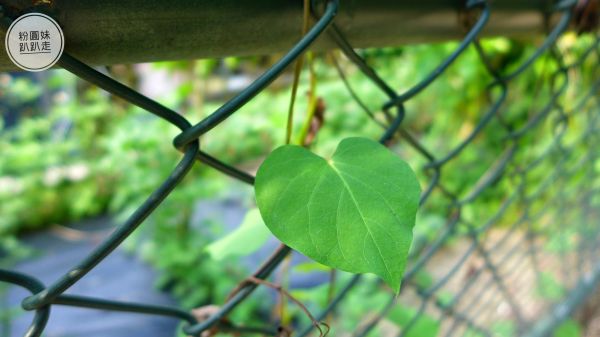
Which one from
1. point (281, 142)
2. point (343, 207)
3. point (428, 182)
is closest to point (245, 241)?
point (343, 207)

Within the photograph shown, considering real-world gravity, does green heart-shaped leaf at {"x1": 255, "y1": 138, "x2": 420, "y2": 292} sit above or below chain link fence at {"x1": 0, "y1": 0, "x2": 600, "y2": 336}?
below

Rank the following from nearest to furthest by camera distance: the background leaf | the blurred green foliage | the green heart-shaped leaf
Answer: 1. the green heart-shaped leaf
2. the background leaf
3. the blurred green foliage

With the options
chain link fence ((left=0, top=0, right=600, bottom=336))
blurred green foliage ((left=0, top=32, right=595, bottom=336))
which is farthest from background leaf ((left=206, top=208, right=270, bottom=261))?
blurred green foliage ((left=0, top=32, right=595, bottom=336))

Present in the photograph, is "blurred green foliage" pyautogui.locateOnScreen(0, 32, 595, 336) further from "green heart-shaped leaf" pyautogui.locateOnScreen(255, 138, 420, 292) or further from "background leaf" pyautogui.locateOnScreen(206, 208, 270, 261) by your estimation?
"green heart-shaped leaf" pyautogui.locateOnScreen(255, 138, 420, 292)

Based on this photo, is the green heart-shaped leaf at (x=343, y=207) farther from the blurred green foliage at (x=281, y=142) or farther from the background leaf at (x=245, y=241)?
the blurred green foliage at (x=281, y=142)

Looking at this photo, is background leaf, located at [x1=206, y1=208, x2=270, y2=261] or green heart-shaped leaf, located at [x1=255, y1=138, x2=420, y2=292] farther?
background leaf, located at [x1=206, y1=208, x2=270, y2=261]

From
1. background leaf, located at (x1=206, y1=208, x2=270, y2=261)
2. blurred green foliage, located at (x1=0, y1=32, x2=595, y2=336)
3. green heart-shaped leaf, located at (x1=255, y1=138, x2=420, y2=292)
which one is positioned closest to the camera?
green heart-shaped leaf, located at (x1=255, y1=138, x2=420, y2=292)

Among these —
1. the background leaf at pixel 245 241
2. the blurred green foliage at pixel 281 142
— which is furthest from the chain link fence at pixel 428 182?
the blurred green foliage at pixel 281 142

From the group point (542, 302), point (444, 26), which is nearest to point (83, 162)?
point (542, 302)

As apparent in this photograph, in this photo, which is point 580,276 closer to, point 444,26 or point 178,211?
point 444,26

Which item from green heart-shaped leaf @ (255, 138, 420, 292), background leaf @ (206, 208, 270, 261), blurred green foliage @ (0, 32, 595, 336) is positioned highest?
blurred green foliage @ (0, 32, 595, 336)
